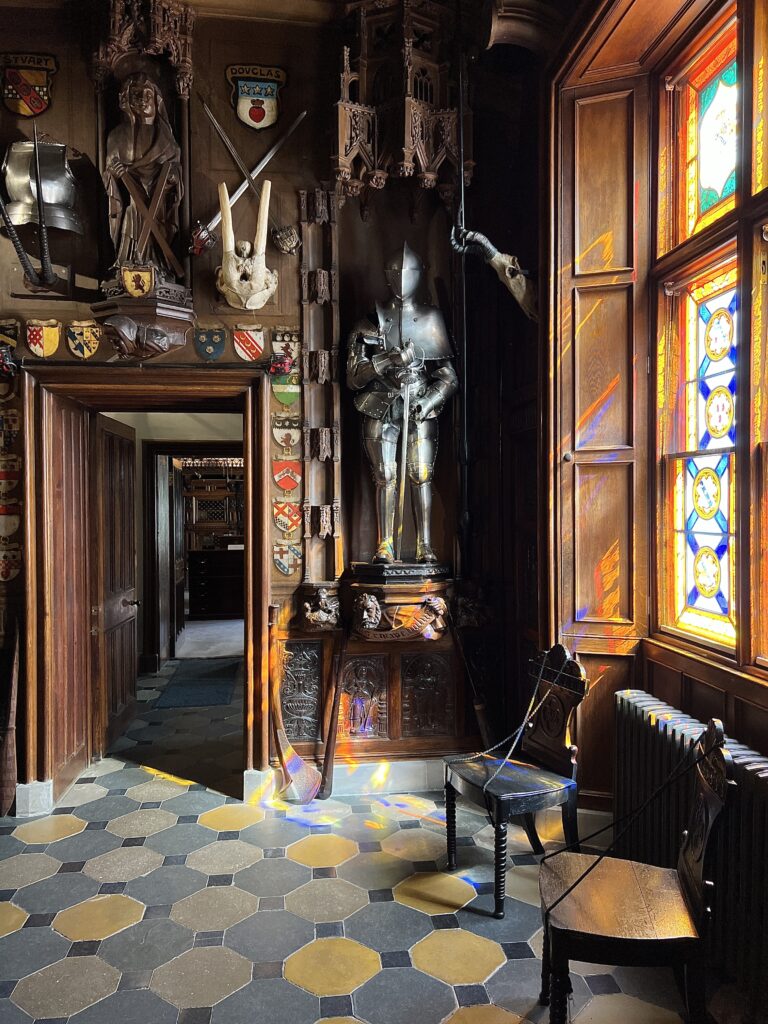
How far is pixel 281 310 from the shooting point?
12.9ft

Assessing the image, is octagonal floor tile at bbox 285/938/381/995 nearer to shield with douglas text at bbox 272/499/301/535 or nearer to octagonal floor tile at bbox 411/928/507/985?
octagonal floor tile at bbox 411/928/507/985

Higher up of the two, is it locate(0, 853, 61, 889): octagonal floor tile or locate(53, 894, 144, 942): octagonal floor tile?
locate(53, 894, 144, 942): octagonal floor tile

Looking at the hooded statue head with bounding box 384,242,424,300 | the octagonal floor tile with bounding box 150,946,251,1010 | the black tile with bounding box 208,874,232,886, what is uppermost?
the hooded statue head with bounding box 384,242,424,300

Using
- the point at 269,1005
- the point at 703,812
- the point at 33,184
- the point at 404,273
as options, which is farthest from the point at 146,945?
the point at 33,184

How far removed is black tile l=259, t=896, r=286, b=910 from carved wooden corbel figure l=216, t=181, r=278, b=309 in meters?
2.91

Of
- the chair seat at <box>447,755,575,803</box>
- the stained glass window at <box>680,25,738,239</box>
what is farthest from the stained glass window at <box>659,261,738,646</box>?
the chair seat at <box>447,755,575,803</box>

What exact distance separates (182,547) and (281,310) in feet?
21.4

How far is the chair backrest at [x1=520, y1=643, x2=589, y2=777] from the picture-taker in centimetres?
297

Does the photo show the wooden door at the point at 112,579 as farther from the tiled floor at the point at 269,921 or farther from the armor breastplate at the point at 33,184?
the armor breastplate at the point at 33,184

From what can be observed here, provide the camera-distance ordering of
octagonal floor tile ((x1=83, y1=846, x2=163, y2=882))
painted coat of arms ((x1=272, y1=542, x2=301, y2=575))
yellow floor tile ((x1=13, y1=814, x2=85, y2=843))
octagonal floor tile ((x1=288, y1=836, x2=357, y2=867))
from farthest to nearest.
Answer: painted coat of arms ((x1=272, y1=542, x2=301, y2=575))
yellow floor tile ((x1=13, y1=814, x2=85, y2=843))
octagonal floor tile ((x1=288, y1=836, x2=357, y2=867))
octagonal floor tile ((x1=83, y1=846, x2=163, y2=882))

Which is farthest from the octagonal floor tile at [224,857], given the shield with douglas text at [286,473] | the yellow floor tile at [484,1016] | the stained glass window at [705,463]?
the stained glass window at [705,463]

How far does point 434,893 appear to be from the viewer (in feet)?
9.34

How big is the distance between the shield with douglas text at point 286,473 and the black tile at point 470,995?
2.50 metres

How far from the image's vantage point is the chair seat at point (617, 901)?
5.92ft
